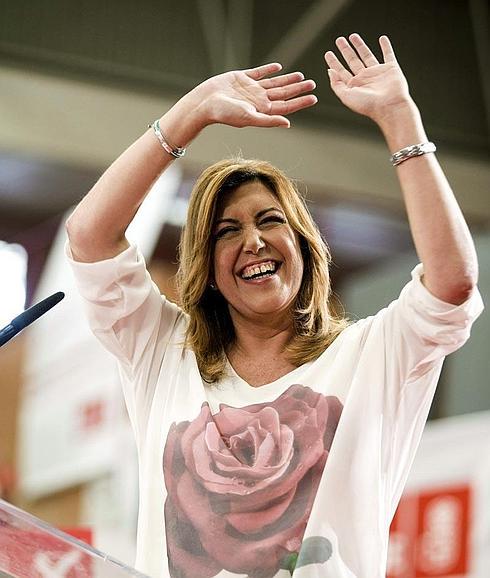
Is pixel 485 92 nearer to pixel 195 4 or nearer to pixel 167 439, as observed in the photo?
pixel 195 4

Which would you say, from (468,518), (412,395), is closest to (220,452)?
(412,395)

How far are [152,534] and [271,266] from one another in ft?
1.42

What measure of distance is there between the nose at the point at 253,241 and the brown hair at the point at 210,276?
62 millimetres

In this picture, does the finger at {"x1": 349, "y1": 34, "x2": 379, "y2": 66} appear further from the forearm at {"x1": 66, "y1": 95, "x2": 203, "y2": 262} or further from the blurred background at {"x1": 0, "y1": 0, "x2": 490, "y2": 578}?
the blurred background at {"x1": 0, "y1": 0, "x2": 490, "y2": 578}

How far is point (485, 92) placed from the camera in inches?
282

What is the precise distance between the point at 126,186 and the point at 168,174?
13.8 ft

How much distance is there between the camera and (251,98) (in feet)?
6.06

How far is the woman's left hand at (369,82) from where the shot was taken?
69.4 inches

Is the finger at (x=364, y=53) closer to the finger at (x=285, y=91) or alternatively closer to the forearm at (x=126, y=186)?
the finger at (x=285, y=91)

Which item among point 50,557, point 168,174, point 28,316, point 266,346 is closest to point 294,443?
point 266,346

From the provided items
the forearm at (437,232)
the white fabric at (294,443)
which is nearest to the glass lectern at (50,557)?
the white fabric at (294,443)

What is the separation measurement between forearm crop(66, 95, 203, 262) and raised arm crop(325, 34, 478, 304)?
0.25 metres

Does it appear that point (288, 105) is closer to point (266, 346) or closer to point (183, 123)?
point (183, 123)

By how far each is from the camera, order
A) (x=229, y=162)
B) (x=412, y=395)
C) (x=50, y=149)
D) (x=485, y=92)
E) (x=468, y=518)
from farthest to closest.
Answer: (x=485, y=92) → (x=50, y=149) → (x=468, y=518) → (x=229, y=162) → (x=412, y=395)
